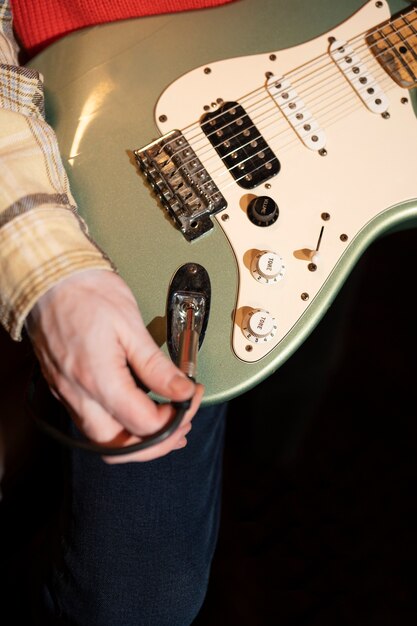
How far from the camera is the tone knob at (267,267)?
73 cm

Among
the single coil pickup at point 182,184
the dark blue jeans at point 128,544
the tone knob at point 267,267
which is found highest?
the single coil pickup at point 182,184

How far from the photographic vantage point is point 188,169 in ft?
2.47

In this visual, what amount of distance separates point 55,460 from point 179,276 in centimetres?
52

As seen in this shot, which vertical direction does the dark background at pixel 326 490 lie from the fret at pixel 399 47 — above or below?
below

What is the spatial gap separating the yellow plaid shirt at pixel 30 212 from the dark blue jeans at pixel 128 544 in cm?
27

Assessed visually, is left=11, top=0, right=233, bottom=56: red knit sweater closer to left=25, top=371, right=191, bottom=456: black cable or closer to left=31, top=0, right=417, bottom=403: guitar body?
left=31, top=0, right=417, bottom=403: guitar body

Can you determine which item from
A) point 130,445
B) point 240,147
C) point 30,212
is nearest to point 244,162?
point 240,147

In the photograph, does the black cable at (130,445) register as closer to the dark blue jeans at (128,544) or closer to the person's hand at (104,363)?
the person's hand at (104,363)

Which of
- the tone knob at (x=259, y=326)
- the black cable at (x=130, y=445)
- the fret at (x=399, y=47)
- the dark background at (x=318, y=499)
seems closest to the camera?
the black cable at (x=130, y=445)

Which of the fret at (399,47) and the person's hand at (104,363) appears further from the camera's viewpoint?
the fret at (399,47)

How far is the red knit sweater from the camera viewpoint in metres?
Result: 0.79

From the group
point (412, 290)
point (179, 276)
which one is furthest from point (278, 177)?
point (412, 290)

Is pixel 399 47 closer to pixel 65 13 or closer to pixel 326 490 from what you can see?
pixel 65 13

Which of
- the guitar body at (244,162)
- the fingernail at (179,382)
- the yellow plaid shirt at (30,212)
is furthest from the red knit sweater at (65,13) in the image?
the fingernail at (179,382)
